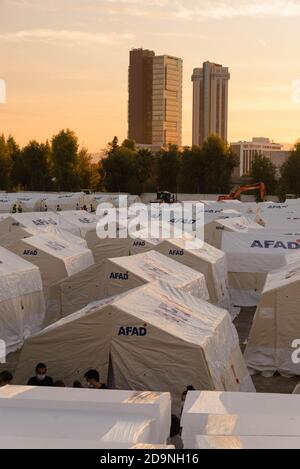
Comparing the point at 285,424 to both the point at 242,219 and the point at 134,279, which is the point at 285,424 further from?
the point at 242,219

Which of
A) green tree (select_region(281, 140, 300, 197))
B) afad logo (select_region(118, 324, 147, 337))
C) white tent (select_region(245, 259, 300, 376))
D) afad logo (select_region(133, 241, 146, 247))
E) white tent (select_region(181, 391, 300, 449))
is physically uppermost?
green tree (select_region(281, 140, 300, 197))

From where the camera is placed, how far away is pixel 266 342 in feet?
46.3

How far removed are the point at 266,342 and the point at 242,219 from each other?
652 inches

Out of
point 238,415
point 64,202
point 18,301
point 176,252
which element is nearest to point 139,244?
point 176,252

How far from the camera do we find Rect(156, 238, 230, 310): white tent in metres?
19.5

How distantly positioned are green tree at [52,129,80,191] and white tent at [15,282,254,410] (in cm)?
7374

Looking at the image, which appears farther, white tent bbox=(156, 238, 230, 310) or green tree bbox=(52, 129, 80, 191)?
green tree bbox=(52, 129, 80, 191)

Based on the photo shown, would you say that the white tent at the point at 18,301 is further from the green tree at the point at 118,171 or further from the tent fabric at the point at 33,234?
the green tree at the point at 118,171

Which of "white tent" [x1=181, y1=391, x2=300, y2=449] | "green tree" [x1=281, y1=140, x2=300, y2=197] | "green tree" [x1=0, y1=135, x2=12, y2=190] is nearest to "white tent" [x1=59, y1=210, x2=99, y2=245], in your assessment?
"white tent" [x1=181, y1=391, x2=300, y2=449]

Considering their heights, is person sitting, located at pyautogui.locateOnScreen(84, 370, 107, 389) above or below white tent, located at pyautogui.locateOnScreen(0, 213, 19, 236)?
below

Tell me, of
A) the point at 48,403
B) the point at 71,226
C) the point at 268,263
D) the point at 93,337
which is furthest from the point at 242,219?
the point at 48,403

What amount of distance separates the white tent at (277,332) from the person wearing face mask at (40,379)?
5137 millimetres

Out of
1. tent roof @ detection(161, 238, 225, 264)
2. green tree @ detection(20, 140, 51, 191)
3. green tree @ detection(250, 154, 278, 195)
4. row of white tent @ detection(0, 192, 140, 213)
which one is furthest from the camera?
green tree @ detection(20, 140, 51, 191)

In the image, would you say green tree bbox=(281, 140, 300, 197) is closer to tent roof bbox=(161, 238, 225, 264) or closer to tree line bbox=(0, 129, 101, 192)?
tree line bbox=(0, 129, 101, 192)
